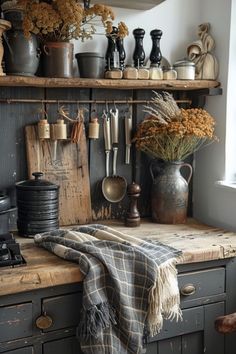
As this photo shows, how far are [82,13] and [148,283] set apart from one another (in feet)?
3.38

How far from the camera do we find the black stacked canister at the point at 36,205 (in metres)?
1.80

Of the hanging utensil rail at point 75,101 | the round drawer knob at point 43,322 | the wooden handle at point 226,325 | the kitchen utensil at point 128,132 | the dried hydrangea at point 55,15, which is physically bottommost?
the round drawer knob at point 43,322

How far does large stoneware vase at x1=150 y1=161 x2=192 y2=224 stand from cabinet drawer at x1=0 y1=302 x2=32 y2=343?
2.82 ft

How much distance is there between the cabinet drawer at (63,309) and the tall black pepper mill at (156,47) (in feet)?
3.69

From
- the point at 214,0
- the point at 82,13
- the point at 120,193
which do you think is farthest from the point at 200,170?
the point at 82,13

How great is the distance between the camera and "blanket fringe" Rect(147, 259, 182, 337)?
4.86 ft

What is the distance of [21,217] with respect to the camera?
1846 mm

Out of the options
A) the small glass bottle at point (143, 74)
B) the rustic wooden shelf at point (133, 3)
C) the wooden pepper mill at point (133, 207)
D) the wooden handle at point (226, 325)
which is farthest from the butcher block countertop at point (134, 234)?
the rustic wooden shelf at point (133, 3)

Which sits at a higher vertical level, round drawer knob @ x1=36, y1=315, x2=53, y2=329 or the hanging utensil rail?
the hanging utensil rail

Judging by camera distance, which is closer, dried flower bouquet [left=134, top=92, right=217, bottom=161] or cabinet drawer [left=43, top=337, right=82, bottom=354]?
cabinet drawer [left=43, top=337, right=82, bottom=354]

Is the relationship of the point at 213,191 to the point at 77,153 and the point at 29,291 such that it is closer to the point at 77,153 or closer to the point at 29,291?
the point at 77,153

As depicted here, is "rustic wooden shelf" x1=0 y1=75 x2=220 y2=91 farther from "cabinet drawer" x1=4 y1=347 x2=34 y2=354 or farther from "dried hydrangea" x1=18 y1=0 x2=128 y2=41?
"cabinet drawer" x1=4 y1=347 x2=34 y2=354

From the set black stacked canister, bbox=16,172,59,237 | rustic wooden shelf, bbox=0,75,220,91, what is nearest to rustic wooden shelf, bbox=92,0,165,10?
rustic wooden shelf, bbox=0,75,220,91

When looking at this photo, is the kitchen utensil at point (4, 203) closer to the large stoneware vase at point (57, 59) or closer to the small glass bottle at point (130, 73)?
the large stoneware vase at point (57, 59)
